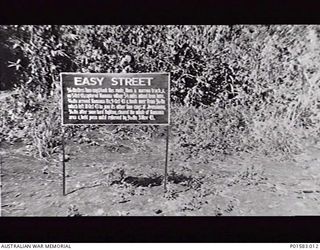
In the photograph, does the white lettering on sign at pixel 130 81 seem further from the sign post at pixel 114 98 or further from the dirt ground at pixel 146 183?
the dirt ground at pixel 146 183

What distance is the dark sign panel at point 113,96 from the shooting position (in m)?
2.05

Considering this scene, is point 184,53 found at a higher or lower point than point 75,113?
higher

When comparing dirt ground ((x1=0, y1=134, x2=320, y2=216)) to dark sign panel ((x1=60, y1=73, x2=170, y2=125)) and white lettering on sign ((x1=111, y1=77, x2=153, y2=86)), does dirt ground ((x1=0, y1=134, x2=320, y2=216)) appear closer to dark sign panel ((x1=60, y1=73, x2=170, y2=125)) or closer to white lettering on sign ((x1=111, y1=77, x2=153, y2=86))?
dark sign panel ((x1=60, y1=73, x2=170, y2=125))

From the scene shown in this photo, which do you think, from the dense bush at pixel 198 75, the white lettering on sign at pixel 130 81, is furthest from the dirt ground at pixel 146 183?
the white lettering on sign at pixel 130 81

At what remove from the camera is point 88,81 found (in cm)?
204

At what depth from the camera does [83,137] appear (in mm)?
2117

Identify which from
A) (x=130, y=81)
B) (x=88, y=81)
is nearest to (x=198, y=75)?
(x=130, y=81)

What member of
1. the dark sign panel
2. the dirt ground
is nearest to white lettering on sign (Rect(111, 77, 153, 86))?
the dark sign panel

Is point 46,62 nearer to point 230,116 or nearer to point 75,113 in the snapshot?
point 75,113

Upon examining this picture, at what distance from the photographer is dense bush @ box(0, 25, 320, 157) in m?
2.06

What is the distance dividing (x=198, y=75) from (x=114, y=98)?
14.0 inches
